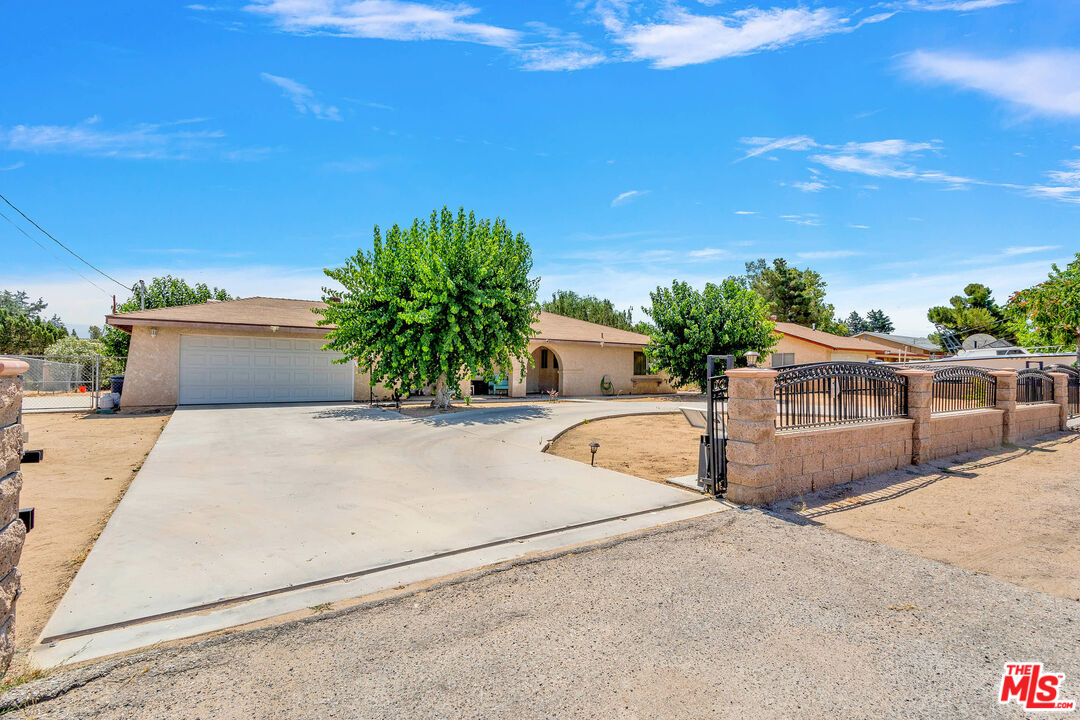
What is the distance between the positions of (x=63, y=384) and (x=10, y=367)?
30567 mm

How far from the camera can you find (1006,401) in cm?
1116

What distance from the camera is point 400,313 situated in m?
13.7

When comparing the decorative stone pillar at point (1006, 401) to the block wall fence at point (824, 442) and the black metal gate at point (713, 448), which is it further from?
the black metal gate at point (713, 448)

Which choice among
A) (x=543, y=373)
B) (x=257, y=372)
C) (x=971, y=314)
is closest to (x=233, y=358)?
(x=257, y=372)

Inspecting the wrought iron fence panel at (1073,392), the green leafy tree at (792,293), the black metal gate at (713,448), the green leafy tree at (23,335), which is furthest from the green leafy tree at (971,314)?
the green leafy tree at (23,335)

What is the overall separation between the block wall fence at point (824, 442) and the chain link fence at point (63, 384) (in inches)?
765

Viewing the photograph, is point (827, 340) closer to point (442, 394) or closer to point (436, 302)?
point (442, 394)

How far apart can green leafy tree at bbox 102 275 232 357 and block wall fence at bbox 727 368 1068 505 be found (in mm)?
32718

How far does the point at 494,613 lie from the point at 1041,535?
20.2 ft

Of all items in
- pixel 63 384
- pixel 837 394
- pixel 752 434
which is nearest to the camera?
pixel 752 434

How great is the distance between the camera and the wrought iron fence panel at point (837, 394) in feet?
21.5

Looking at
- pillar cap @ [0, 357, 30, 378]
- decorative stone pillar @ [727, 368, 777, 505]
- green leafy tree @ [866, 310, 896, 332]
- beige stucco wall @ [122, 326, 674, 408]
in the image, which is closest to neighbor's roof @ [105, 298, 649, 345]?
beige stucco wall @ [122, 326, 674, 408]

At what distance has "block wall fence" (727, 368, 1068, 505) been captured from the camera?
5969mm

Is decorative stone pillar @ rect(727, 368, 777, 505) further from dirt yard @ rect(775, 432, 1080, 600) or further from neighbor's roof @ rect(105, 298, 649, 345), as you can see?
neighbor's roof @ rect(105, 298, 649, 345)
